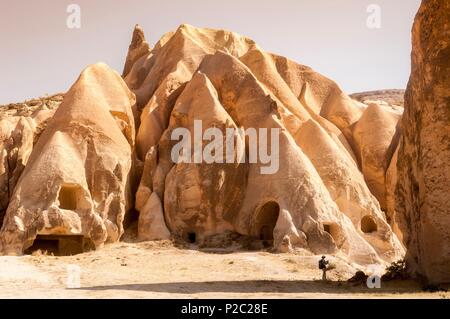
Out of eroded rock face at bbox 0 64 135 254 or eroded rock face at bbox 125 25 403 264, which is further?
eroded rock face at bbox 125 25 403 264

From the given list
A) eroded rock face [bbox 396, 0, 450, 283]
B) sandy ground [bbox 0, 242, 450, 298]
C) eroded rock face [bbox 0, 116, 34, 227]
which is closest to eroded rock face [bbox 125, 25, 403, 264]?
sandy ground [bbox 0, 242, 450, 298]

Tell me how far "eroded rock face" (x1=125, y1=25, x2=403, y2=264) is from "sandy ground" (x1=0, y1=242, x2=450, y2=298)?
1.70 meters

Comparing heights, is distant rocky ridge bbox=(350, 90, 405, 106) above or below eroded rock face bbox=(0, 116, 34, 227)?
above

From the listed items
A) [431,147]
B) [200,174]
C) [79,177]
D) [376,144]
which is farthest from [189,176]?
[376,144]

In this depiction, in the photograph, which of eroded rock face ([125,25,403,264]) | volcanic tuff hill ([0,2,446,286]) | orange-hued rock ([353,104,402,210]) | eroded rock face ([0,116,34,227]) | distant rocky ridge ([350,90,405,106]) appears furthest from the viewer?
distant rocky ridge ([350,90,405,106])

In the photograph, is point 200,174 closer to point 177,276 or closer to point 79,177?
point 79,177

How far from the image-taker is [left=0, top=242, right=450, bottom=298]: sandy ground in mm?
10414

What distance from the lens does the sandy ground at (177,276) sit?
10.4 m

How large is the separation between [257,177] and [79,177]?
22.3 ft

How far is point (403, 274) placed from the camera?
13102mm

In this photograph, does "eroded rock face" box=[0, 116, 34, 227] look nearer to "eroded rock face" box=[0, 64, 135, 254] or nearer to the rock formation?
the rock formation

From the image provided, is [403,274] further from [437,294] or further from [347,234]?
[347,234]

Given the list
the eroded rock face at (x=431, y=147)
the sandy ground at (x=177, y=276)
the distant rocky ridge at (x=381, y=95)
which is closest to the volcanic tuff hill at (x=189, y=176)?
the sandy ground at (x=177, y=276)

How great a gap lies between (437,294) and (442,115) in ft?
12.8
